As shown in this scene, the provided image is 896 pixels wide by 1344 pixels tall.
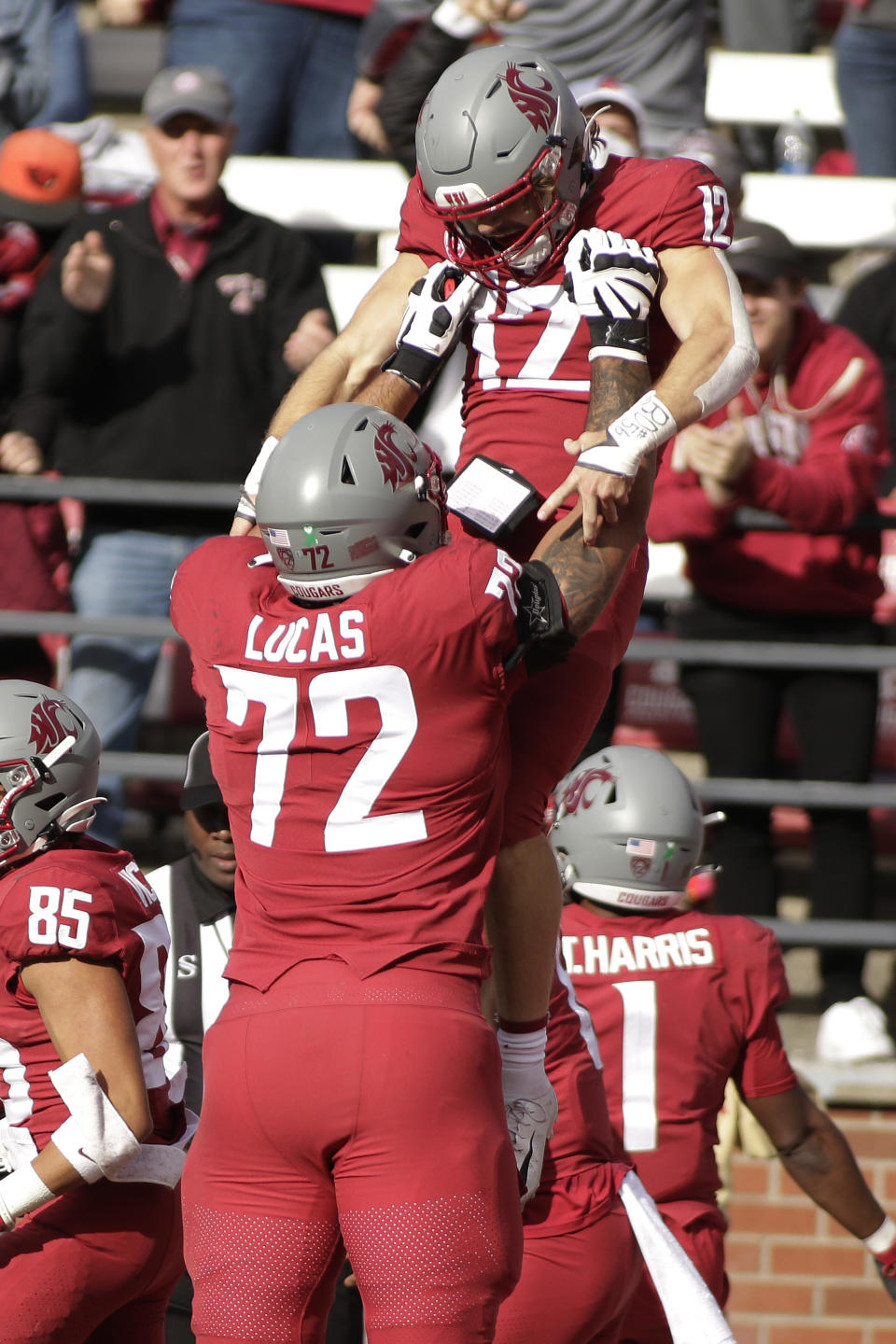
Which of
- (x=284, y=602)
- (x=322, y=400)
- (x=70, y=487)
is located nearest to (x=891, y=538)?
(x=70, y=487)

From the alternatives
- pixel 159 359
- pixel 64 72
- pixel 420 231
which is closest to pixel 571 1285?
pixel 420 231

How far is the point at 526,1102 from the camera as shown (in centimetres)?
371

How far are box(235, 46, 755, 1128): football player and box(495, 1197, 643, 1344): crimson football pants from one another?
714 mm

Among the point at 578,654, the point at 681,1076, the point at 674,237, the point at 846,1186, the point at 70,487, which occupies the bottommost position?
the point at 846,1186

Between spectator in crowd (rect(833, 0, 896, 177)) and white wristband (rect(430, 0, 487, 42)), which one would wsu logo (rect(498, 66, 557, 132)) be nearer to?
white wristband (rect(430, 0, 487, 42))

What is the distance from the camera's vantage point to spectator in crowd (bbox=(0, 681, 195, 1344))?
12.5 feet

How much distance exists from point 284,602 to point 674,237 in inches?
43.7

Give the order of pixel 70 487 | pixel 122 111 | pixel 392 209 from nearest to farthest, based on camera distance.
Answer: pixel 70 487 < pixel 392 209 < pixel 122 111

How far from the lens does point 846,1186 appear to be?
4.93 meters

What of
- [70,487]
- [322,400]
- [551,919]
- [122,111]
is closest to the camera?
[551,919]

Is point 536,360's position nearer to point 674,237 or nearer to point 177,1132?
point 674,237

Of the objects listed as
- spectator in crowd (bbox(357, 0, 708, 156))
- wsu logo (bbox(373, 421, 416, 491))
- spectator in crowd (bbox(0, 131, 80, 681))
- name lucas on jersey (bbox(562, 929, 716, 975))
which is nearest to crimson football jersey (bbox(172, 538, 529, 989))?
wsu logo (bbox(373, 421, 416, 491))

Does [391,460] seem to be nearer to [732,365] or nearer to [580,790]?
[732,365]

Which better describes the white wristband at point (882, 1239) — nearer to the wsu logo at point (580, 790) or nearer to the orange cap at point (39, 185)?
the wsu logo at point (580, 790)
